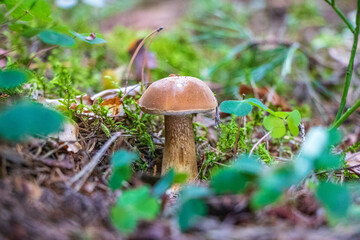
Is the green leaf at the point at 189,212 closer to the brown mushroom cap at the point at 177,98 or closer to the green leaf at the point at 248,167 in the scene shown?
the green leaf at the point at 248,167

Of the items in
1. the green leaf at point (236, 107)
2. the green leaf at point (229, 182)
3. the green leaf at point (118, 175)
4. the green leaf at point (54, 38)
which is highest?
the green leaf at point (54, 38)

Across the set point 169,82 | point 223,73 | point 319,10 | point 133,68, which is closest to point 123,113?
point 169,82

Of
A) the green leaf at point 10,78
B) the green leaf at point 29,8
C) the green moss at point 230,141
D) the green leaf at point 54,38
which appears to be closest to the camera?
the green leaf at point 10,78

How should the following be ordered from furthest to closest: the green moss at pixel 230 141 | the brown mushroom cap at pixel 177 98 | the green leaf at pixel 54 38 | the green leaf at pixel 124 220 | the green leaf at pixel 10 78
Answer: the green moss at pixel 230 141 < the brown mushroom cap at pixel 177 98 < the green leaf at pixel 54 38 < the green leaf at pixel 10 78 < the green leaf at pixel 124 220

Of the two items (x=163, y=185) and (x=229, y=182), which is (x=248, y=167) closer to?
(x=229, y=182)

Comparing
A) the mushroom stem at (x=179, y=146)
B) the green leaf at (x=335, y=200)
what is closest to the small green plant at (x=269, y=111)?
the mushroom stem at (x=179, y=146)

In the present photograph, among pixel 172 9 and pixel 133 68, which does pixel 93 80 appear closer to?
pixel 133 68
